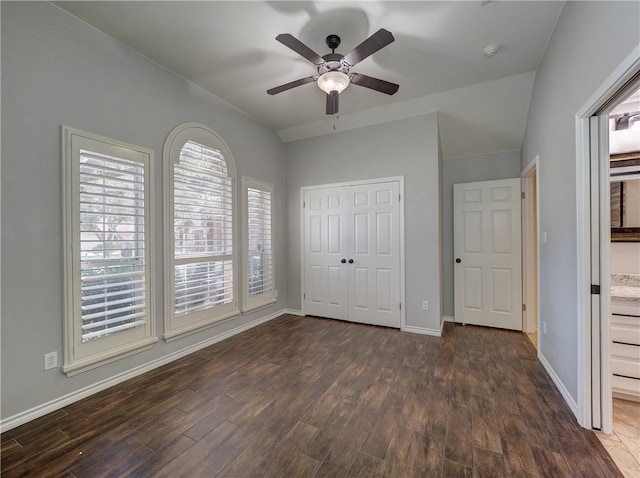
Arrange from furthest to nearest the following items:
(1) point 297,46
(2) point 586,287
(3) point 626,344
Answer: (3) point 626,344
(1) point 297,46
(2) point 586,287

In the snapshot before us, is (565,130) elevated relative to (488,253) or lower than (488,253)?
elevated

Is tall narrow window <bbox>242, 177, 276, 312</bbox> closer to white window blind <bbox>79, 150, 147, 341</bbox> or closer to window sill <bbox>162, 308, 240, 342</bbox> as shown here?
window sill <bbox>162, 308, 240, 342</bbox>

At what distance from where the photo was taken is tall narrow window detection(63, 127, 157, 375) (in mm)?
2074

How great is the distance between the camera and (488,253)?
3.77m

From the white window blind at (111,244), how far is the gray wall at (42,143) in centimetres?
16

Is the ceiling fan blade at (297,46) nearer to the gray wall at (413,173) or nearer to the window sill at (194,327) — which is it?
the gray wall at (413,173)

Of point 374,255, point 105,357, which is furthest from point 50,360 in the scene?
point 374,255

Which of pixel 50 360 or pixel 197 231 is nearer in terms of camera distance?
pixel 50 360

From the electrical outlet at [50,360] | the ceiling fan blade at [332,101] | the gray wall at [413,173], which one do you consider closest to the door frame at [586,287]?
the gray wall at [413,173]

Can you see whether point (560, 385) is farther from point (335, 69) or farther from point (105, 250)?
point (105, 250)

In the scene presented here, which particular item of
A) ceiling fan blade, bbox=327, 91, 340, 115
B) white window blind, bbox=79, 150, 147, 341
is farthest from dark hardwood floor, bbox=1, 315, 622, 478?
ceiling fan blade, bbox=327, 91, 340, 115

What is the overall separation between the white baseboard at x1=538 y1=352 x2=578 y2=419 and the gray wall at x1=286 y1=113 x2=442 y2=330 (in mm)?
1074

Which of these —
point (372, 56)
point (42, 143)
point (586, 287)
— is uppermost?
point (372, 56)

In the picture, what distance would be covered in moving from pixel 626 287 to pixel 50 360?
4656mm
